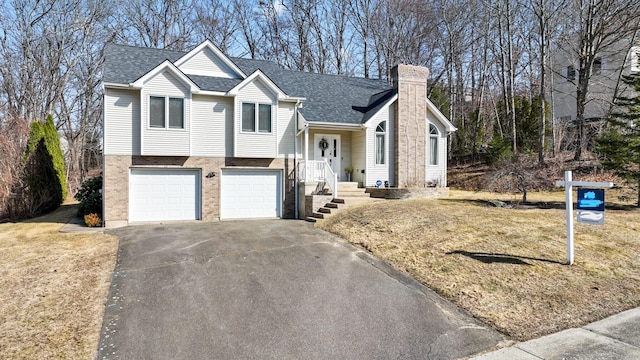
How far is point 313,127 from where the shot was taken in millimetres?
15930

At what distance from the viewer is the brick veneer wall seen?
521 inches

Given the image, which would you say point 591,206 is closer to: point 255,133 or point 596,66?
point 255,133

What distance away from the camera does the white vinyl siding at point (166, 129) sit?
44.0 feet

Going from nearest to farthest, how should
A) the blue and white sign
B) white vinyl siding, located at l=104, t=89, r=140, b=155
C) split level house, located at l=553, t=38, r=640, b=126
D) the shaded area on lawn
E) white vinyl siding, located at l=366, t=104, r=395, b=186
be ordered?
the blue and white sign
the shaded area on lawn
white vinyl siding, located at l=104, t=89, r=140, b=155
white vinyl siding, located at l=366, t=104, r=395, b=186
split level house, located at l=553, t=38, r=640, b=126

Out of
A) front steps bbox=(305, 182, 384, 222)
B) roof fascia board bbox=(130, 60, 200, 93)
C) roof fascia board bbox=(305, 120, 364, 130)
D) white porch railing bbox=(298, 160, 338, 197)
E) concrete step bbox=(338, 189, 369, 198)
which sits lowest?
front steps bbox=(305, 182, 384, 222)

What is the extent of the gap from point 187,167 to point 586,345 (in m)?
13.0

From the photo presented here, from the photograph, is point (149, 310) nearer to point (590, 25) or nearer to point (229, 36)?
point (590, 25)

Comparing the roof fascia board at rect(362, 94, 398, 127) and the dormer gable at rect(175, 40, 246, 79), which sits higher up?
the dormer gable at rect(175, 40, 246, 79)

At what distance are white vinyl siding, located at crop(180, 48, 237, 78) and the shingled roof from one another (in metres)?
0.34

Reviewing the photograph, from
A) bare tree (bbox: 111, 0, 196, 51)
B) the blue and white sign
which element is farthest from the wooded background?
the blue and white sign

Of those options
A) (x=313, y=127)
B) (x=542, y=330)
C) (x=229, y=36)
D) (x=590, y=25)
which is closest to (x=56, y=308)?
(x=542, y=330)

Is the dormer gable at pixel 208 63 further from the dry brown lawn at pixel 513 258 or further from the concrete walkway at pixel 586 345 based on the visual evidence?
the concrete walkway at pixel 586 345

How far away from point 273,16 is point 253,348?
30838 mm

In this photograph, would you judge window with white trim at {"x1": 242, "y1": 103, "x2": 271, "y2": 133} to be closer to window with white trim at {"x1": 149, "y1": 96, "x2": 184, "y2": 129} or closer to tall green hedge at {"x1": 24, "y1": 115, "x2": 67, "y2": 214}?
window with white trim at {"x1": 149, "y1": 96, "x2": 184, "y2": 129}
